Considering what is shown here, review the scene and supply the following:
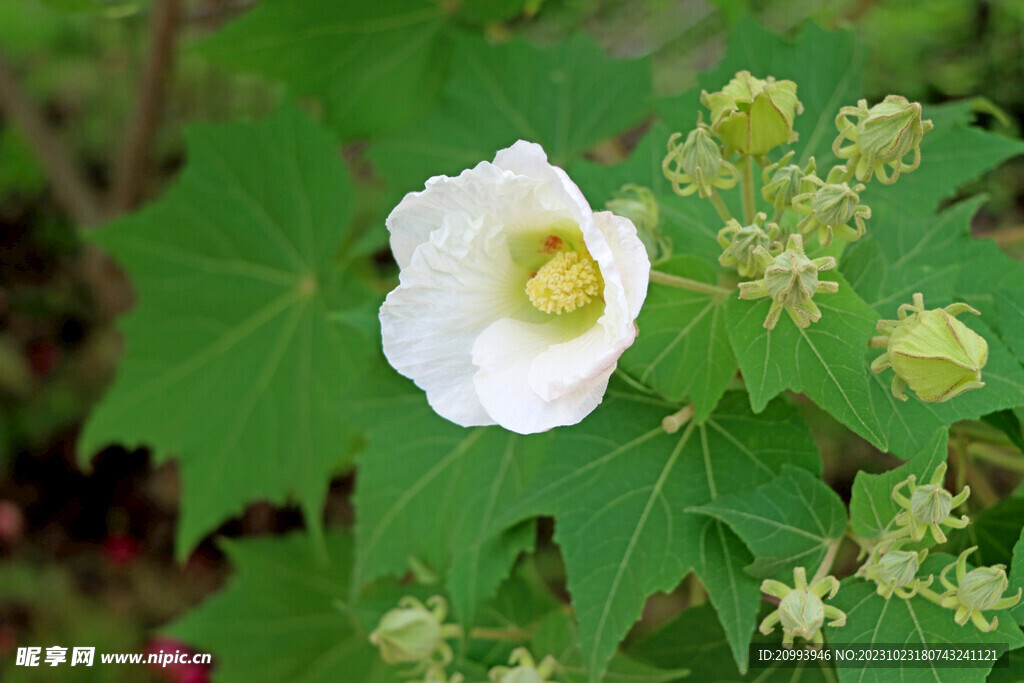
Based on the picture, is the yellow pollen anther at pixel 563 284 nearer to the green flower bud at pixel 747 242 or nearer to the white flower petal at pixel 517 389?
Result: the white flower petal at pixel 517 389

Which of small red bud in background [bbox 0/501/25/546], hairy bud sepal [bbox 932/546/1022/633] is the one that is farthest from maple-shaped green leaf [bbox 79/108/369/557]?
small red bud in background [bbox 0/501/25/546]

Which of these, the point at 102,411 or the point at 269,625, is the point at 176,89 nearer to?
the point at 102,411

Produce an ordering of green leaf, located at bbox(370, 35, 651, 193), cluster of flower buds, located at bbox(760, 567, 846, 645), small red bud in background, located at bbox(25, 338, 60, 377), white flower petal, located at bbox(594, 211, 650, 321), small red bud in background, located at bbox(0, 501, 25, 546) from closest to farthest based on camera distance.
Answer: white flower petal, located at bbox(594, 211, 650, 321) < cluster of flower buds, located at bbox(760, 567, 846, 645) < green leaf, located at bbox(370, 35, 651, 193) < small red bud in background, located at bbox(0, 501, 25, 546) < small red bud in background, located at bbox(25, 338, 60, 377)

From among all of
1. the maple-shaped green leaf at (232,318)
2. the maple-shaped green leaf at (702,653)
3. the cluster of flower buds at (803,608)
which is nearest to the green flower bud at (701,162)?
the cluster of flower buds at (803,608)

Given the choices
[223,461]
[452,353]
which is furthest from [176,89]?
[452,353]

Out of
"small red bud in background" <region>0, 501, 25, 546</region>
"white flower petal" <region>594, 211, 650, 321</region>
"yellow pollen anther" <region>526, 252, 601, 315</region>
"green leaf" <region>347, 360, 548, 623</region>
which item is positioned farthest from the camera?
"small red bud in background" <region>0, 501, 25, 546</region>

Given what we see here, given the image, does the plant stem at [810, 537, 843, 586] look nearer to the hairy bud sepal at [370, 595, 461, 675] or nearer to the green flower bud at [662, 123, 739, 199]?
the green flower bud at [662, 123, 739, 199]

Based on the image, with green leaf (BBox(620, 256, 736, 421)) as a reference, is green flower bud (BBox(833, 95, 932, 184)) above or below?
above

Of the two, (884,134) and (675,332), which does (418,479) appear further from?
(884,134)
